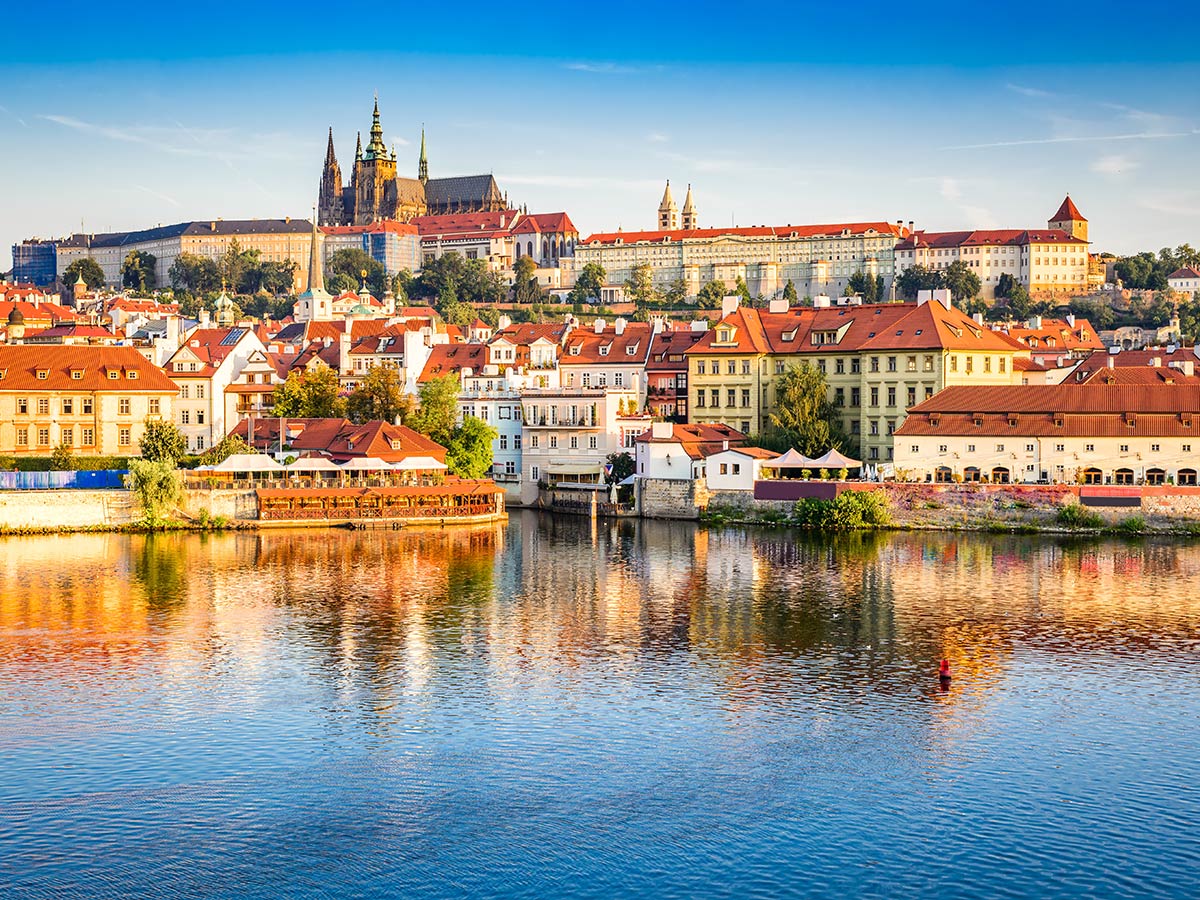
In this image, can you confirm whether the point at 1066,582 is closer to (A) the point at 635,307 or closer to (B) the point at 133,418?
(B) the point at 133,418

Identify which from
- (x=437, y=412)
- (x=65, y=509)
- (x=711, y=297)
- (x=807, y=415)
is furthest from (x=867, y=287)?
(x=65, y=509)

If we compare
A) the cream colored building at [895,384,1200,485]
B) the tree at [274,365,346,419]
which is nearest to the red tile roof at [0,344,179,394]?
the tree at [274,365,346,419]

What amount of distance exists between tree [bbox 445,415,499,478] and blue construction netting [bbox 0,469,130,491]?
14.0 meters

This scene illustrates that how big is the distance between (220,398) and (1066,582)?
150 ft

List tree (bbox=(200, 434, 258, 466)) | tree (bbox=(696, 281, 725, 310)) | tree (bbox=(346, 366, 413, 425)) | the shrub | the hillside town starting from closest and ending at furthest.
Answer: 1. the shrub
2. the hillside town
3. tree (bbox=(200, 434, 258, 466))
4. tree (bbox=(346, 366, 413, 425))
5. tree (bbox=(696, 281, 725, 310))

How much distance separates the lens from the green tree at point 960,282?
17038 centimetres

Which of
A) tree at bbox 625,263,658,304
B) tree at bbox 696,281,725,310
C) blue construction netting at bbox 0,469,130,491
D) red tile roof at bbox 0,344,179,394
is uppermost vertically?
tree at bbox 625,263,658,304

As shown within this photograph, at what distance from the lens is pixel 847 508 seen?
59.8 metres

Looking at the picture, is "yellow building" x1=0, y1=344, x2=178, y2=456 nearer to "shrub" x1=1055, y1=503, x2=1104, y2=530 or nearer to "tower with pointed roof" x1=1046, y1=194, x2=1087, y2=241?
"shrub" x1=1055, y1=503, x2=1104, y2=530

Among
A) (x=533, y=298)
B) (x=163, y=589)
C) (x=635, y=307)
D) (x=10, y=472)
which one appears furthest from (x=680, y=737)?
(x=533, y=298)

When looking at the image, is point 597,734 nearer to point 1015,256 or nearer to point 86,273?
point 1015,256

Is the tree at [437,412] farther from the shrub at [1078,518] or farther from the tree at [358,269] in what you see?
the tree at [358,269]

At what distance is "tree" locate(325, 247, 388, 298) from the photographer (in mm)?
190875

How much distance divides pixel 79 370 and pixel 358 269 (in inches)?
4903
